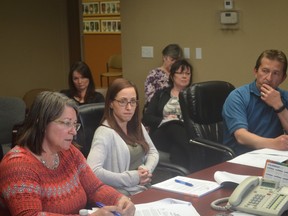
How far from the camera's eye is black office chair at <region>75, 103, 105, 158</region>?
294cm

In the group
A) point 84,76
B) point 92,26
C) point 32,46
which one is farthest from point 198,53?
point 92,26

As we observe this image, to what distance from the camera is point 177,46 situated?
557cm

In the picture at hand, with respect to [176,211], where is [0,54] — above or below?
above

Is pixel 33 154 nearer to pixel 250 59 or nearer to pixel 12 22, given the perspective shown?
pixel 250 59

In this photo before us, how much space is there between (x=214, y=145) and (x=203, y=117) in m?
0.31

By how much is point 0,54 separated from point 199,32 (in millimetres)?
2674

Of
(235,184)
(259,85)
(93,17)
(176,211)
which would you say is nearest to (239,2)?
(259,85)

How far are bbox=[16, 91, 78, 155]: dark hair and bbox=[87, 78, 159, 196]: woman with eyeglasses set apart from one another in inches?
26.2

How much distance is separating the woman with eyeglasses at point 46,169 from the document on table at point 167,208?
0.17 feet

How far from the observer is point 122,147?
284 centimetres

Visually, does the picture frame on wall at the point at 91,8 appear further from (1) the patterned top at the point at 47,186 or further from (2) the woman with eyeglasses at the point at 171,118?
(1) the patterned top at the point at 47,186

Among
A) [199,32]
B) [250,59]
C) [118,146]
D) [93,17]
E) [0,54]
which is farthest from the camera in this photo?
[93,17]

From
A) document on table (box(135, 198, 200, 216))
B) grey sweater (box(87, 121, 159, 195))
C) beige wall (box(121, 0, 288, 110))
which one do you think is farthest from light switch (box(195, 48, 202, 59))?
document on table (box(135, 198, 200, 216))

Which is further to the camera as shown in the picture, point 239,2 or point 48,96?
point 239,2
